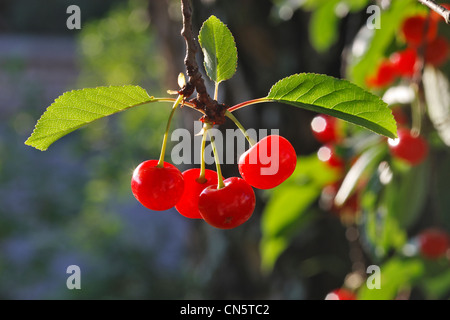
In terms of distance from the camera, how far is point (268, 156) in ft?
1.82

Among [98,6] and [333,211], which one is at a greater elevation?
[98,6]

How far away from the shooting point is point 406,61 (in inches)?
45.7

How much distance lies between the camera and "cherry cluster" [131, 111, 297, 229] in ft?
1.83

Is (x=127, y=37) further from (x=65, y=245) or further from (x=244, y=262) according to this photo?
(x=244, y=262)

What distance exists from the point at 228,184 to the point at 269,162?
0.05 meters

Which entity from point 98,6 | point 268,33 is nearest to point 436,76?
point 268,33

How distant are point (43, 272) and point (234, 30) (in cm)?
216

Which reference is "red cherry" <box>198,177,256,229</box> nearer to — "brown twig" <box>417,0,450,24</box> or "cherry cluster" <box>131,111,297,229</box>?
"cherry cluster" <box>131,111,297,229</box>

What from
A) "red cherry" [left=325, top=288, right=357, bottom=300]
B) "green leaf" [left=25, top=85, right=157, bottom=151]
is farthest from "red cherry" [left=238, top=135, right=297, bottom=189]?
"red cherry" [left=325, top=288, right=357, bottom=300]

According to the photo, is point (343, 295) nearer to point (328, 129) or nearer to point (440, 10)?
point (328, 129)

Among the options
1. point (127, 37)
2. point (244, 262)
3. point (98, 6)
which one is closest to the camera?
point (244, 262)

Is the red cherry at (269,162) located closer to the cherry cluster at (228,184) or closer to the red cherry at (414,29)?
the cherry cluster at (228,184)

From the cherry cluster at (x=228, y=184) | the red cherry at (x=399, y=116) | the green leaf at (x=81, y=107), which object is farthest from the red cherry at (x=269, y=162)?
the red cherry at (x=399, y=116)

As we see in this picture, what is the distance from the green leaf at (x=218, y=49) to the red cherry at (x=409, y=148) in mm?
579
